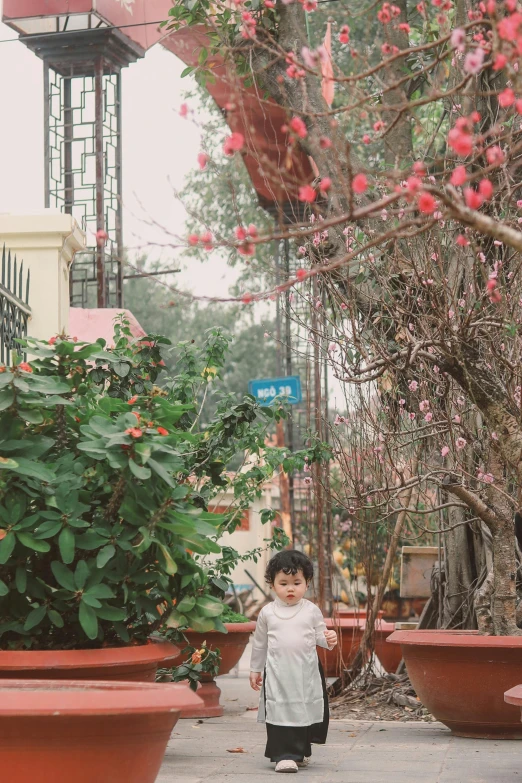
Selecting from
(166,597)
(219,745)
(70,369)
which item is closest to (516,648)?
(219,745)

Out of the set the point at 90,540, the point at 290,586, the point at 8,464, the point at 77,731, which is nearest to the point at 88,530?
the point at 90,540

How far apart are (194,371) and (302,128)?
4.89 metres

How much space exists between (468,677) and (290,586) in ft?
→ 3.78

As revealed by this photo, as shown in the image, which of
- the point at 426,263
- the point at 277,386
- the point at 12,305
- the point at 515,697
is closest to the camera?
the point at 515,697

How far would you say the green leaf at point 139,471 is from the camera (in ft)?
11.9

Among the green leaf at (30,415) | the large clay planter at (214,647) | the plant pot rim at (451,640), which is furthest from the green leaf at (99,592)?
the large clay planter at (214,647)

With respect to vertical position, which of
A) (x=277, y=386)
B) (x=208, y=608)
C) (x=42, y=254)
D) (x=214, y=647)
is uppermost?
(x=42, y=254)

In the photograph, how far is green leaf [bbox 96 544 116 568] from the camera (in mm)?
3771

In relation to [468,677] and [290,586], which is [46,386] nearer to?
[290,586]

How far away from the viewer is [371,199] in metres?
8.02

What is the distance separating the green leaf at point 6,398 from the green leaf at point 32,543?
0.47 meters

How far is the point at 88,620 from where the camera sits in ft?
12.3

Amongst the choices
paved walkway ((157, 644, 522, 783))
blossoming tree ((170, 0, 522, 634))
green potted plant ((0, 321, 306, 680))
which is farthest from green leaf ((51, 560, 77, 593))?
paved walkway ((157, 644, 522, 783))

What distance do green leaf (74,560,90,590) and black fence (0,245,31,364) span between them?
2.23 m
